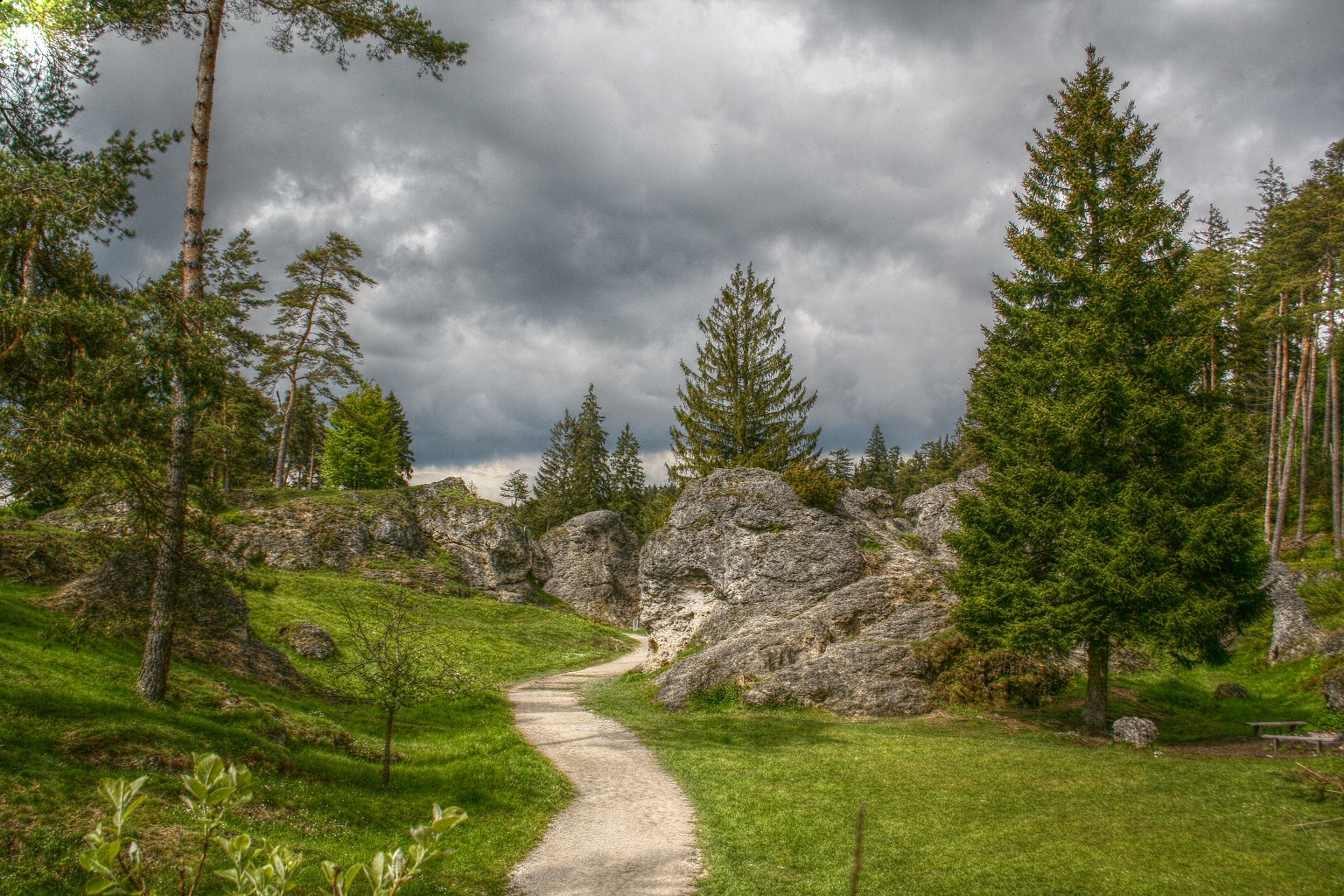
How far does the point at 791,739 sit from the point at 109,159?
17.0m

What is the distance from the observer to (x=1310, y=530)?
130ft

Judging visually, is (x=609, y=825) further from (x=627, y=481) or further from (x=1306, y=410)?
(x=627, y=481)

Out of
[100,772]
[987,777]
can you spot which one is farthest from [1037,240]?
[100,772]

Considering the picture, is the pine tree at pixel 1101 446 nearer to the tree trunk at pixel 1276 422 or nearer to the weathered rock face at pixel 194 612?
the weathered rock face at pixel 194 612

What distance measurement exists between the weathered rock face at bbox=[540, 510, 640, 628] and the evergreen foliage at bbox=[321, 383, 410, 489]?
1329 centimetres

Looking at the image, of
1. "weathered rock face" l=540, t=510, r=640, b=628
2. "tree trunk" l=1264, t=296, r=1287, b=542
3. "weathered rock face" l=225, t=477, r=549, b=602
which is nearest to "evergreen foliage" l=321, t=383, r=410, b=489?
"weathered rock face" l=225, t=477, r=549, b=602

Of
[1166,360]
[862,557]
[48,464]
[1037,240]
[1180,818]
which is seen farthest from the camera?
[862,557]

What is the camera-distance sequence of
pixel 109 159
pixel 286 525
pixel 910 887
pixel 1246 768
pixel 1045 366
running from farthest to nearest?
pixel 286 525, pixel 1045 366, pixel 1246 768, pixel 109 159, pixel 910 887

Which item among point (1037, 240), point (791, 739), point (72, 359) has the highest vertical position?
point (1037, 240)

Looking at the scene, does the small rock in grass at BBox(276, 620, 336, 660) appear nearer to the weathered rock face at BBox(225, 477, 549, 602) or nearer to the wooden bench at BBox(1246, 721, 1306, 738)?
the weathered rock face at BBox(225, 477, 549, 602)

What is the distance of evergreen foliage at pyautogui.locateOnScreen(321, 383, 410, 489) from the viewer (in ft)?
161

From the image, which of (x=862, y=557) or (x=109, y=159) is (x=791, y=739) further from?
(x=109, y=159)

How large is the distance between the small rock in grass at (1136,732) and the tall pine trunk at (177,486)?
1858 centimetres

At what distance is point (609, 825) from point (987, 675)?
12761 mm
